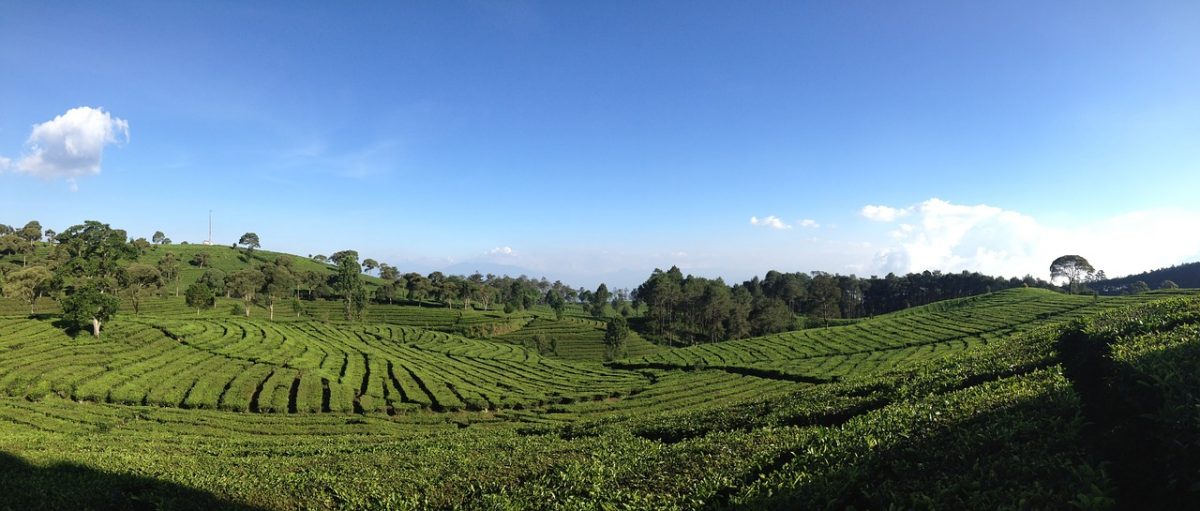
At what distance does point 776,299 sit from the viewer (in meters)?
136

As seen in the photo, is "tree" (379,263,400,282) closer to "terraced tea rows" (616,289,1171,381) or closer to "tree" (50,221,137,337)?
"tree" (50,221,137,337)

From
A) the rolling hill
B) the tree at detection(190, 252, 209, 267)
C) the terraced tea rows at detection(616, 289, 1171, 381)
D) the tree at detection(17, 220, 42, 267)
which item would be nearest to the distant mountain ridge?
the terraced tea rows at detection(616, 289, 1171, 381)

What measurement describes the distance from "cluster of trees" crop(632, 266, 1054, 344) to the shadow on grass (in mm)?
114364

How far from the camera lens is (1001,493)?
268 inches

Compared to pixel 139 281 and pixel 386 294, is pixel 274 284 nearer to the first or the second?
pixel 139 281

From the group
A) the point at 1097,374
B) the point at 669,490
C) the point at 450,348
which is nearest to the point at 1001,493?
the point at 669,490

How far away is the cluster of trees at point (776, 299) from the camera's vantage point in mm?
121938

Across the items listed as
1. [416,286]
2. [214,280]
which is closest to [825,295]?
[416,286]

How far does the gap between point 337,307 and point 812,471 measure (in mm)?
146010

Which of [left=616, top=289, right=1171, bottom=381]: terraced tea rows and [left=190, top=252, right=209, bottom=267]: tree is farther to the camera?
[left=190, top=252, right=209, bottom=267]: tree

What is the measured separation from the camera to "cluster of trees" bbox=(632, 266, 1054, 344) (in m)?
122

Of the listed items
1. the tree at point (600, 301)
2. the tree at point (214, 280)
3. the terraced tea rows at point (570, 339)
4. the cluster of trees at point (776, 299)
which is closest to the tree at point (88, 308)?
the terraced tea rows at point (570, 339)

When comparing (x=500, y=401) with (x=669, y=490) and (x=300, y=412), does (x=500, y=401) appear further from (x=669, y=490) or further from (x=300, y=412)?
(x=669, y=490)

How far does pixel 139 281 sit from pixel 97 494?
390ft
